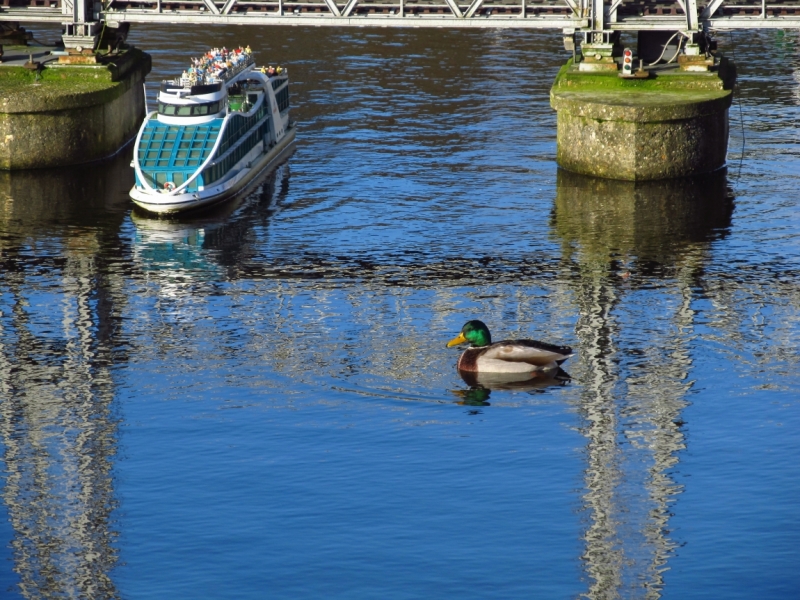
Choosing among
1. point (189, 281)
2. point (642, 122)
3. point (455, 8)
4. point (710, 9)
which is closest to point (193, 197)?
point (189, 281)

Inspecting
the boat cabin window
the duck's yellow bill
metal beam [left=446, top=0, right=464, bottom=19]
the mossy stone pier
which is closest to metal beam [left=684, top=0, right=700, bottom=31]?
the mossy stone pier

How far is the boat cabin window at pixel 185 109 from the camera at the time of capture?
56.2 meters

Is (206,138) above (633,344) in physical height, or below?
above

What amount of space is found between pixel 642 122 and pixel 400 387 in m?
23.9

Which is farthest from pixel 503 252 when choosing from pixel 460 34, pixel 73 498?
pixel 460 34

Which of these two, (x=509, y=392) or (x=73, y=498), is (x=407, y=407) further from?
(x=73, y=498)

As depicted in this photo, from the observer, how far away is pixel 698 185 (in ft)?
188

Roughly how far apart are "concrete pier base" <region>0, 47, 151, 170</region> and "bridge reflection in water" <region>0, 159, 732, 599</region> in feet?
5.63

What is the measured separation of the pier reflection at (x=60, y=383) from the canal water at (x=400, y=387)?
99mm

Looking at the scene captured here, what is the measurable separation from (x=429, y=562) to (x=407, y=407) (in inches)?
302

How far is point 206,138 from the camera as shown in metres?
55.3

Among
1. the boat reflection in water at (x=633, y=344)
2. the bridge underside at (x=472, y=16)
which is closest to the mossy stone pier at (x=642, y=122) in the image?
the boat reflection in water at (x=633, y=344)

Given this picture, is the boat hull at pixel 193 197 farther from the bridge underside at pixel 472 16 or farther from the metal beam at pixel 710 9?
the metal beam at pixel 710 9

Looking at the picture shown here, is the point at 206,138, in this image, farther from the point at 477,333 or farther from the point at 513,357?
the point at 513,357
